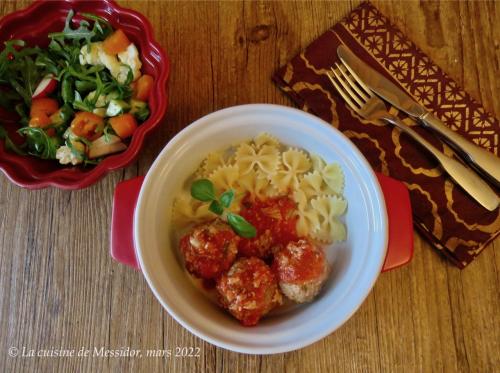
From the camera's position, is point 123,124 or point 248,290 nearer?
point 248,290

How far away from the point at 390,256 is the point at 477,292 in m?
0.43

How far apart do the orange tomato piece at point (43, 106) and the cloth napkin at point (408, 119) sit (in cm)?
77

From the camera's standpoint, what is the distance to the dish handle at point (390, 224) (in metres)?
1.32

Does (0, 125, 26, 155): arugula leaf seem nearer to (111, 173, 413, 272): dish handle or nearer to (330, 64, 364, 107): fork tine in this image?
(111, 173, 413, 272): dish handle

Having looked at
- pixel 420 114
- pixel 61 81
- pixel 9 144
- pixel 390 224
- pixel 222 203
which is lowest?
pixel 9 144

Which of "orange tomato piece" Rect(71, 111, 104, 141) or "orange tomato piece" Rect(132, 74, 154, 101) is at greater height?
"orange tomato piece" Rect(132, 74, 154, 101)

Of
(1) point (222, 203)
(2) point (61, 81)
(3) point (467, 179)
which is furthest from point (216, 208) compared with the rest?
(3) point (467, 179)

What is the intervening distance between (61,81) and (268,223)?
32.9 inches

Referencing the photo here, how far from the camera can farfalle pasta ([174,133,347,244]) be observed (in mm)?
1498

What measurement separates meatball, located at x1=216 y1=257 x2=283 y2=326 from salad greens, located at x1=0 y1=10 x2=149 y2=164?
1.88 feet

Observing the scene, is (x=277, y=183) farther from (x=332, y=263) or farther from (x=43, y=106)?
(x=43, y=106)

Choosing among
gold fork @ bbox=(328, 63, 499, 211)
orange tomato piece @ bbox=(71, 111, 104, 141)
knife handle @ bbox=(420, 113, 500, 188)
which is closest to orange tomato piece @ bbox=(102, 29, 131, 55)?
orange tomato piece @ bbox=(71, 111, 104, 141)

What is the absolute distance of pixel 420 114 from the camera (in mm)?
1615

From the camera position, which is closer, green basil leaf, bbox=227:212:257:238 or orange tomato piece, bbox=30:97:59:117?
green basil leaf, bbox=227:212:257:238
